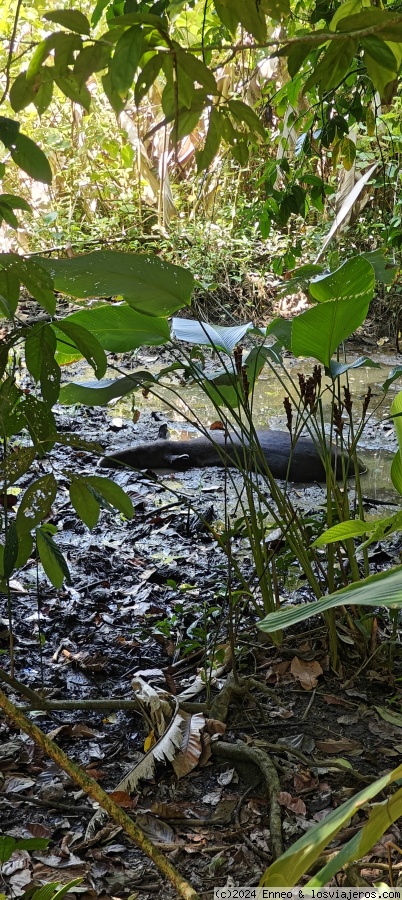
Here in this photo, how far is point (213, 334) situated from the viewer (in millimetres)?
2160

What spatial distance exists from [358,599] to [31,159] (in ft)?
2.75

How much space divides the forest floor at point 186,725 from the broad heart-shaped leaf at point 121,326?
15.2 inches

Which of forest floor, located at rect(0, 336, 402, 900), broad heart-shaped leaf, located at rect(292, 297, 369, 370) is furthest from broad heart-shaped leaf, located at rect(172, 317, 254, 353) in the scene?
forest floor, located at rect(0, 336, 402, 900)

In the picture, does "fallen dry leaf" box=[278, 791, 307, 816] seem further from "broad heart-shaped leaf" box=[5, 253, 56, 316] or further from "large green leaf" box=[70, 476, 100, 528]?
"broad heart-shaped leaf" box=[5, 253, 56, 316]

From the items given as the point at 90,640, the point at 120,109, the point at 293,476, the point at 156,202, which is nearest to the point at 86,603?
the point at 90,640

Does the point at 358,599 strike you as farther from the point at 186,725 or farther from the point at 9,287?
the point at 186,725

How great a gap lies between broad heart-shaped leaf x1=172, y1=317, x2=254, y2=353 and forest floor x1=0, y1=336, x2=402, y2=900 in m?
0.45

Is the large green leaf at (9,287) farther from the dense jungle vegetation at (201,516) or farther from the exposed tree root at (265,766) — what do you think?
the exposed tree root at (265,766)

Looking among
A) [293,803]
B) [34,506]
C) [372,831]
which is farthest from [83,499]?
[372,831]

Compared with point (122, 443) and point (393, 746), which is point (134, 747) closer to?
point (393, 746)

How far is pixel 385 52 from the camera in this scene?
3.06 feet

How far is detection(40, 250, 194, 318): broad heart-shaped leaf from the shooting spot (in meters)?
1.74

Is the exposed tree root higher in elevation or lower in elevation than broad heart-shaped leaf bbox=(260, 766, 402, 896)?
lower

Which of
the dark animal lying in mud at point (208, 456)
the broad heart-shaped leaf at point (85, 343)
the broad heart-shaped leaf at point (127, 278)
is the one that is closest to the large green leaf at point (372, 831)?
the broad heart-shaped leaf at point (85, 343)
